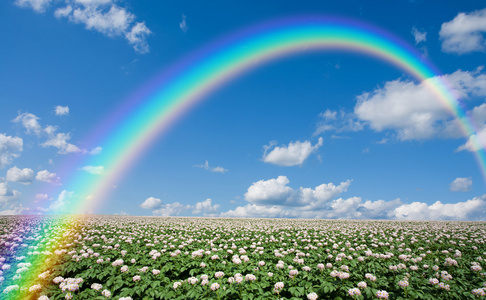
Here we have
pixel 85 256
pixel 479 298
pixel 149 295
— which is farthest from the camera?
pixel 85 256

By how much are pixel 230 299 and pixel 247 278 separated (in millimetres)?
734

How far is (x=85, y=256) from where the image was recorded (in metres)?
10.7

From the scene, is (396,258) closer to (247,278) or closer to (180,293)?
(247,278)

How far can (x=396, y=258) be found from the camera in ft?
35.7

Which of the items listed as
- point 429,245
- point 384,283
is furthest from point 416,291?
point 429,245

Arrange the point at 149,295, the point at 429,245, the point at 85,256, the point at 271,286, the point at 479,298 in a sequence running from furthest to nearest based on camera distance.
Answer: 1. the point at 429,245
2. the point at 85,256
3. the point at 271,286
4. the point at 149,295
5. the point at 479,298

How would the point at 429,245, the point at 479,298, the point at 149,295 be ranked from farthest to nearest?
the point at 429,245, the point at 149,295, the point at 479,298

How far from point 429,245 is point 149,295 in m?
16.5

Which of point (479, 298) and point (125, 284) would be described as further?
point (125, 284)

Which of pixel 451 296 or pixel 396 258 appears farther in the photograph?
pixel 396 258

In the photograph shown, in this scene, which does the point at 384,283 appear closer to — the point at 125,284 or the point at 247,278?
the point at 247,278

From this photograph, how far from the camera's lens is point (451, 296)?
261 inches

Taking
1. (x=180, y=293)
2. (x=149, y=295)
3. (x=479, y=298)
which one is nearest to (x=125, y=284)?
(x=149, y=295)

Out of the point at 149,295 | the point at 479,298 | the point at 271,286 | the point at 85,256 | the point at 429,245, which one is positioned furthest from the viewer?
the point at 429,245
